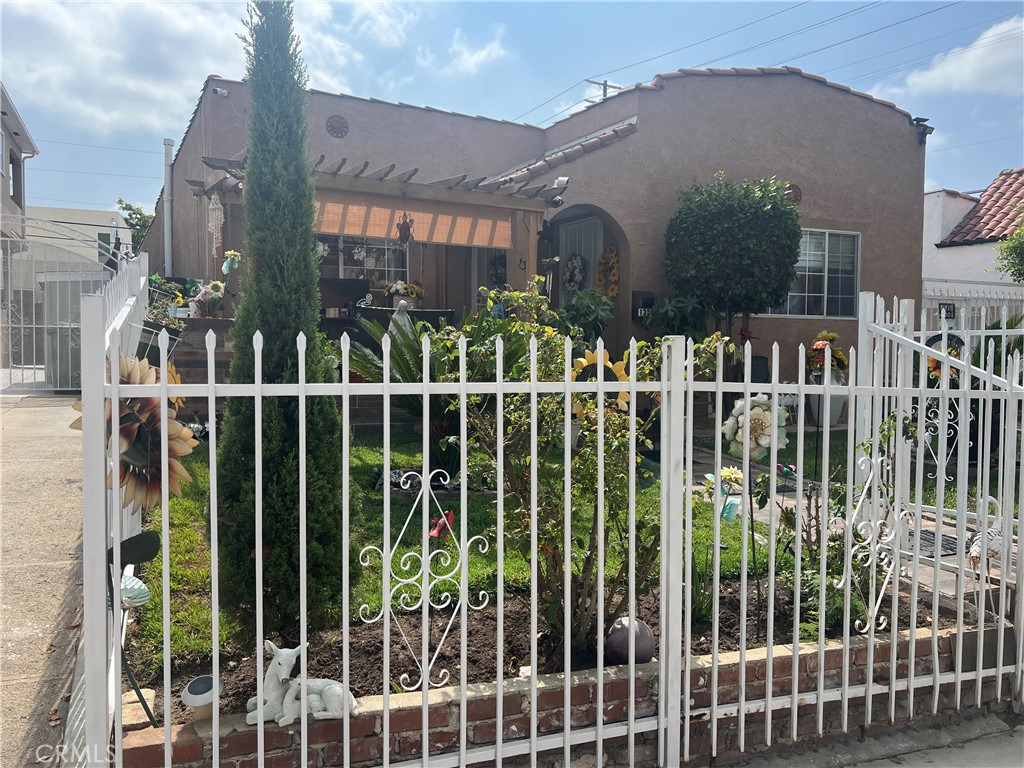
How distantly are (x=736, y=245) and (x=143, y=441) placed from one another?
972 centimetres

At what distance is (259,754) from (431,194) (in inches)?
302

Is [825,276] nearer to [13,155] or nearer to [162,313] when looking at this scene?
[162,313]

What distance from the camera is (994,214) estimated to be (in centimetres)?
1705

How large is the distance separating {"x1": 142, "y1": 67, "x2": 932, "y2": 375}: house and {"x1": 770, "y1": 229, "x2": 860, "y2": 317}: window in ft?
0.09

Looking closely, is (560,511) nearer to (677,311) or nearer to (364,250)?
(677,311)

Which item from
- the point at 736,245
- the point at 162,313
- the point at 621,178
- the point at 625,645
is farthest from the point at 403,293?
the point at 625,645

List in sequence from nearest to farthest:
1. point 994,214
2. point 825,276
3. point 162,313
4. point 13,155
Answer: point 162,313 → point 825,276 → point 994,214 → point 13,155

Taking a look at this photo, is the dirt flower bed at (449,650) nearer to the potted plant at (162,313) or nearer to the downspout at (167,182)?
the potted plant at (162,313)

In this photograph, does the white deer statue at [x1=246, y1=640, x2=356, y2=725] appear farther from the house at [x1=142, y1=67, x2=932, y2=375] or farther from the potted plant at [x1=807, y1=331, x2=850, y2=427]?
the potted plant at [x1=807, y1=331, x2=850, y2=427]

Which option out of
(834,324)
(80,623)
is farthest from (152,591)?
(834,324)

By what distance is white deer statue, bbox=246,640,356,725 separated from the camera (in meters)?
2.36

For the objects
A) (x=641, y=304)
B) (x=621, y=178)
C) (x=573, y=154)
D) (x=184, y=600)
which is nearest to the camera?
(x=184, y=600)
